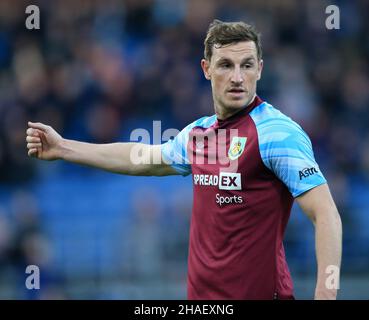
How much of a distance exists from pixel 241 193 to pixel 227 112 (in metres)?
0.58

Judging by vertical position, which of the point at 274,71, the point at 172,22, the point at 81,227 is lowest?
the point at 81,227

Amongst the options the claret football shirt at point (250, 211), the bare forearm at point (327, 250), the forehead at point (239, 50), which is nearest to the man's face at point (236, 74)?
the forehead at point (239, 50)

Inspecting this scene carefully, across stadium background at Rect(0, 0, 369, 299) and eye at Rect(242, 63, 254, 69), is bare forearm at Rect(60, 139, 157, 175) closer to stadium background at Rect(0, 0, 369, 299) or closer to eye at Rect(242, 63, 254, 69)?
eye at Rect(242, 63, 254, 69)

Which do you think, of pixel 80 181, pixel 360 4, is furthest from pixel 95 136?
pixel 360 4

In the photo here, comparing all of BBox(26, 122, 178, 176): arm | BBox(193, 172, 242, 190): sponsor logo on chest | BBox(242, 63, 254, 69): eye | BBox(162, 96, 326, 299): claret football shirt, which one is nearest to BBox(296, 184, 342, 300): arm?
BBox(162, 96, 326, 299): claret football shirt

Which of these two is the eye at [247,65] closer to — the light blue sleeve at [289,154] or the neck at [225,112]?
the neck at [225,112]

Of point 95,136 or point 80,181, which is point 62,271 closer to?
point 80,181

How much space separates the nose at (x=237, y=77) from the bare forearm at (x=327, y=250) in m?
1.00

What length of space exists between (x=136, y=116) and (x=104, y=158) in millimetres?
6891

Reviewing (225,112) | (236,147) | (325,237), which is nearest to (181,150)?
(225,112)

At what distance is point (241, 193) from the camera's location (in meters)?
5.03

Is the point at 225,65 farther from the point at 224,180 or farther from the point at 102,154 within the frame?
the point at 102,154

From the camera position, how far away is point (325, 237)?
4570mm

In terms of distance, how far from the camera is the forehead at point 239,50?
5191 mm
